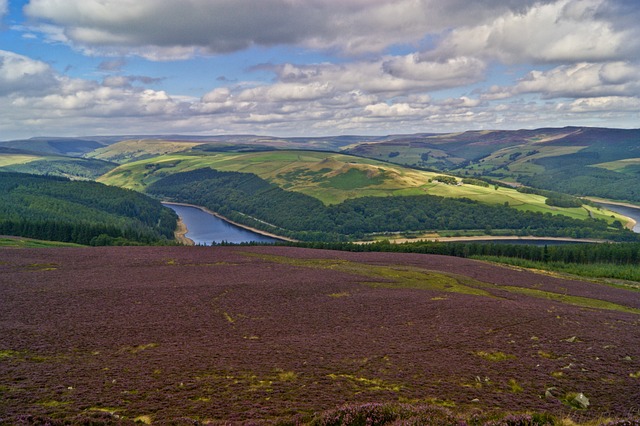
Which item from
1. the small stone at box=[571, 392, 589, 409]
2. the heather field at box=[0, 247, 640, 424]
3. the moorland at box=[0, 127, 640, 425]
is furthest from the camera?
the small stone at box=[571, 392, 589, 409]

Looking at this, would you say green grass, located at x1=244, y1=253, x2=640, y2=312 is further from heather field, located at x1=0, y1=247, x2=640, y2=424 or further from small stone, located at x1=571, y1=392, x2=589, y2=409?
small stone, located at x1=571, y1=392, x2=589, y2=409

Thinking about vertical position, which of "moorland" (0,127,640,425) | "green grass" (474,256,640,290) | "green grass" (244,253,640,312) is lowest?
"green grass" (474,256,640,290)

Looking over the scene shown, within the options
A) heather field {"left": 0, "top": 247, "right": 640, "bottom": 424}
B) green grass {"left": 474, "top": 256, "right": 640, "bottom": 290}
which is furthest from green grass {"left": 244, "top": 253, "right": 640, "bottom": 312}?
green grass {"left": 474, "top": 256, "right": 640, "bottom": 290}

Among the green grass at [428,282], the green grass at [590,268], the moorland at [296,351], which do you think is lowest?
the green grass at [590,268]

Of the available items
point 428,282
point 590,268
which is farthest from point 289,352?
point 590,268

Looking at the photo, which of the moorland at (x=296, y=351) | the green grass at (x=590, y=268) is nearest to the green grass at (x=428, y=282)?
the moorland at (x=296, y=351)

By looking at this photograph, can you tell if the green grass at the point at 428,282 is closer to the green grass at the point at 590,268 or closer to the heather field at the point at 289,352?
the heather field at the point at 289,352

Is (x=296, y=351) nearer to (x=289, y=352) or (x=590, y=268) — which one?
(x=289, y=352)

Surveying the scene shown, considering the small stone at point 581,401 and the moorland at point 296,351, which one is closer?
the moorland at point 296,351
